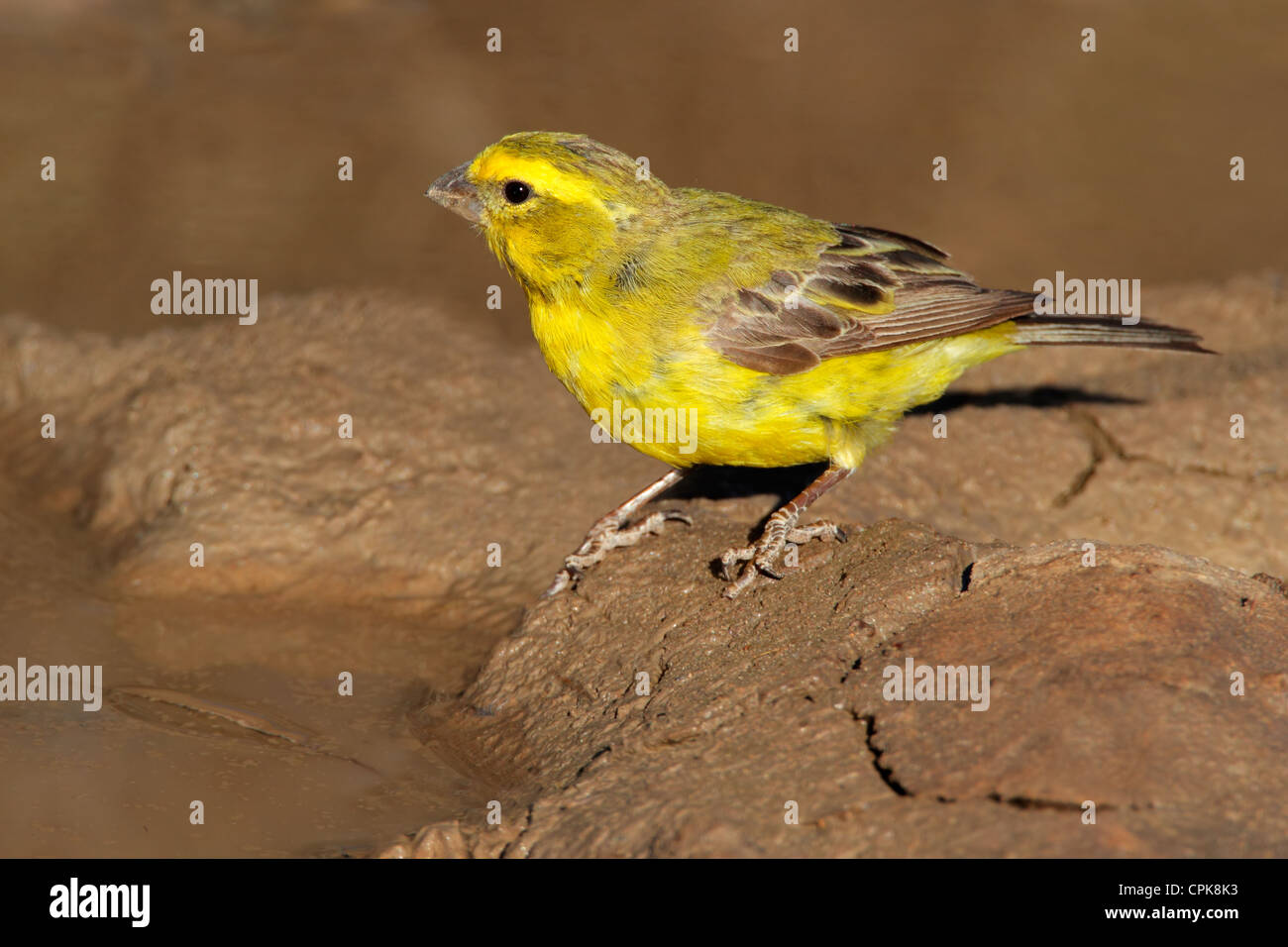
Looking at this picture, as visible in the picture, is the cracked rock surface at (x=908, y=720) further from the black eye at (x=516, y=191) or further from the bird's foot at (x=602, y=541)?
the black eye at (x=516, y=191)

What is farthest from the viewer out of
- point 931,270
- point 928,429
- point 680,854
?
point 928,429

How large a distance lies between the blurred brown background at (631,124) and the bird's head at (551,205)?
298 cm

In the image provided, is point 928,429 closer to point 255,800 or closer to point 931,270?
point 931,270

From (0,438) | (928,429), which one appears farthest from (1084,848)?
(0,438)

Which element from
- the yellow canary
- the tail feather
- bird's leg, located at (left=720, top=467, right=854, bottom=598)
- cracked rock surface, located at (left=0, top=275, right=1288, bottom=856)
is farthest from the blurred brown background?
bird's leg, located at (left=720, top=467, right=854, bottom=598)

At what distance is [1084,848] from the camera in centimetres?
310

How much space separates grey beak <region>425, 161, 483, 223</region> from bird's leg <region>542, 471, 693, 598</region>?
1.36 m

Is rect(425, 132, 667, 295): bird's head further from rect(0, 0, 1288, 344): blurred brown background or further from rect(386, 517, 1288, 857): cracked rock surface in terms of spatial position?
rect(0, 0, 1288, 344): blurred brown background

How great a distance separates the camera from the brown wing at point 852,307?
5.18 metres

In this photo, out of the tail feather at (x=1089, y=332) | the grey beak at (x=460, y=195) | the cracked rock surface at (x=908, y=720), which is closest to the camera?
the cracked rock surface at (x=908, y=720)

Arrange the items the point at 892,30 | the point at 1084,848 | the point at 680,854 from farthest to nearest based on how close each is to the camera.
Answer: the point at 892,30, the point at 680,854, the point at 1084,848

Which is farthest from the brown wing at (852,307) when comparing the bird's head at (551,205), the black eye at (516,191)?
the black eye at (516,191)

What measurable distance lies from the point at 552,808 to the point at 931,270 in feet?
10.7

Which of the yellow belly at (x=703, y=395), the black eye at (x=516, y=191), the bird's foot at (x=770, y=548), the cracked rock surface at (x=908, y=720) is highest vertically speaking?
the black eye at (x=516, y=191)
